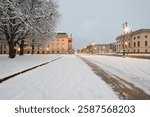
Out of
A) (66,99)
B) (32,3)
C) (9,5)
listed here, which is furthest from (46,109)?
(32,3)

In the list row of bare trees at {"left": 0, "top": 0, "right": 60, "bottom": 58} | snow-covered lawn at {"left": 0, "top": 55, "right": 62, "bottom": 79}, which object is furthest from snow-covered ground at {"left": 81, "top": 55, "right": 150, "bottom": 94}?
row of bare trees at {"left": 0, "top": 0, "right": 60, "bottom": 58}

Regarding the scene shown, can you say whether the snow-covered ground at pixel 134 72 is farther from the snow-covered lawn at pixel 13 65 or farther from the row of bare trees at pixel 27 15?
Result: the row of bare trees at pixel 27 15

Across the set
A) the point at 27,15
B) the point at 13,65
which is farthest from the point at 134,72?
the point at 27,15

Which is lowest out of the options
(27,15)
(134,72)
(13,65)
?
(134,72)

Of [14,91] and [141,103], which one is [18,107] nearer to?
[14,91]

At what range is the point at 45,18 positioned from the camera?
3409 cm

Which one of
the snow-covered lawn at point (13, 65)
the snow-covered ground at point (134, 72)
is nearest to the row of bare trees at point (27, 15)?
the snow-covered lawn at point (13, 65)

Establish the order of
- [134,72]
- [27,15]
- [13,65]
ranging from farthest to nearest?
[27,15]
[13,65]
[134,72]

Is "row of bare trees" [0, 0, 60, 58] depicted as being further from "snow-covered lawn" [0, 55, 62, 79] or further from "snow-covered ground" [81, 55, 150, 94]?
"snow-covered ground" [81, 55, 150, 94]

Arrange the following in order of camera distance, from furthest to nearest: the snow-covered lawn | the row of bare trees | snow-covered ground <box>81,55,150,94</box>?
1. the row of bare trees
2. the snow-covered lawn
3. snow-covered ground <box>81,55,150,94</box>

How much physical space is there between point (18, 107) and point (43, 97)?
1569 millimetres

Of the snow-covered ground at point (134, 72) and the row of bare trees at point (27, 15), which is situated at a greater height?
the row of bare trees at point (27, 15)

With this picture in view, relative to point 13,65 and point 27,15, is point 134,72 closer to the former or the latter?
point 13,65

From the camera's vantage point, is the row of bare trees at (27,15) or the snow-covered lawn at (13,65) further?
the row of bare trees at (27,15)
